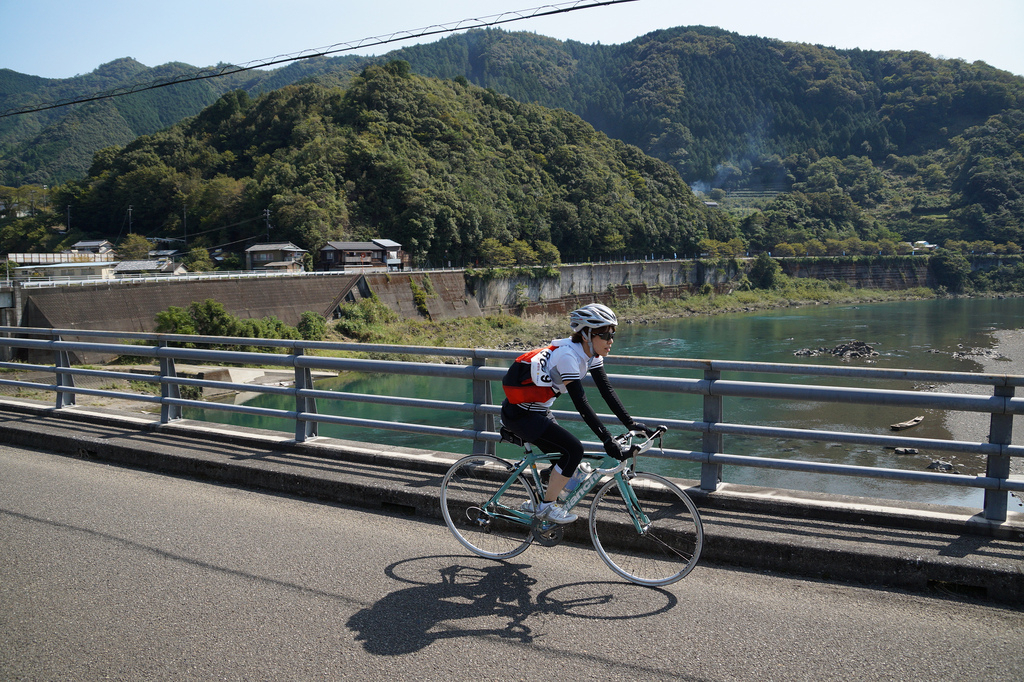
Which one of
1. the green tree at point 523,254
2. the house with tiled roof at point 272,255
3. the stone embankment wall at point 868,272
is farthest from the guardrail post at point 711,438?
the stone embankment wall at point 868,272

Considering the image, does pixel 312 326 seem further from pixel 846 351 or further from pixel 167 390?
pixel 167 390

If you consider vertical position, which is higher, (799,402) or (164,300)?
(164,300)

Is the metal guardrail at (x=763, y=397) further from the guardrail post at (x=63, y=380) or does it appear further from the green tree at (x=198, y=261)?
the green tree at (x=198, y=261)

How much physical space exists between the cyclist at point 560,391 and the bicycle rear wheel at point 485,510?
26cm

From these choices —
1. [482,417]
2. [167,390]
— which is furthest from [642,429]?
[167,390]

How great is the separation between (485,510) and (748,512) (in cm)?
186

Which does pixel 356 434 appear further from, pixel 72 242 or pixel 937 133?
pixel 937 133

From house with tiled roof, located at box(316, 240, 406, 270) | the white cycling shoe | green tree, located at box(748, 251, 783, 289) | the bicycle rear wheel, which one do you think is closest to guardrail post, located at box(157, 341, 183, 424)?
the bicycle rear wheel

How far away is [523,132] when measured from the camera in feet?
370

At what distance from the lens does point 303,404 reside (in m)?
7.12

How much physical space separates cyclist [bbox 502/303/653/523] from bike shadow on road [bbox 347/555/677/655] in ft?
1.56

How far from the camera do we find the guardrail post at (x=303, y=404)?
22.7 ft

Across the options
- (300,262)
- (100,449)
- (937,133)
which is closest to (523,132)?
(300,262)

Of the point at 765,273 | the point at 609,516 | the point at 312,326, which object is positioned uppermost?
the point at 609,516
